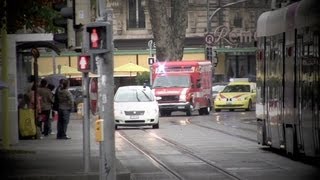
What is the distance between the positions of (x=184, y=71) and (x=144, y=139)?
16.1 m

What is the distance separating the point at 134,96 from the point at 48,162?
50.5ft

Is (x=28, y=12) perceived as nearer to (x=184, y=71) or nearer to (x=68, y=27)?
(x=68, y=27)

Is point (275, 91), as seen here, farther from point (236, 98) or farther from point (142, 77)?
point (142, 77)

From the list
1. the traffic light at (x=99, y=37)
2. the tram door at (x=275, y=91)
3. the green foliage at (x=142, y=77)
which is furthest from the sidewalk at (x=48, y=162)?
the green foliage at (x=142, y=77)

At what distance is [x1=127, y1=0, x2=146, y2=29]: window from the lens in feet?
232

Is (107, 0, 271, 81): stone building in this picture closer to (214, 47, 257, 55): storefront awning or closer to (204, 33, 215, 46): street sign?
(214, 47, 257, 55): storefront awning

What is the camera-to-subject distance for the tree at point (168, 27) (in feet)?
167

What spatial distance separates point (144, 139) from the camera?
27.7 metres

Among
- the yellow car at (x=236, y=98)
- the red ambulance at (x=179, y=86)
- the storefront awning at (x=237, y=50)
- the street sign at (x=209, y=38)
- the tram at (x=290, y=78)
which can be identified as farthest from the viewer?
the storefront awning at (x=237, y=50)

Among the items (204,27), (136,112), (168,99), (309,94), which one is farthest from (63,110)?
(204,27)

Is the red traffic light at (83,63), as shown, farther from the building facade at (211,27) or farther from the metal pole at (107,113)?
the building facade at (211,27)

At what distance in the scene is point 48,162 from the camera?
1870cm

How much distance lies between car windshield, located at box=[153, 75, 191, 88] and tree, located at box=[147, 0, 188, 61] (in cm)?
809

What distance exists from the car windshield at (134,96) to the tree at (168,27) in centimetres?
1693
